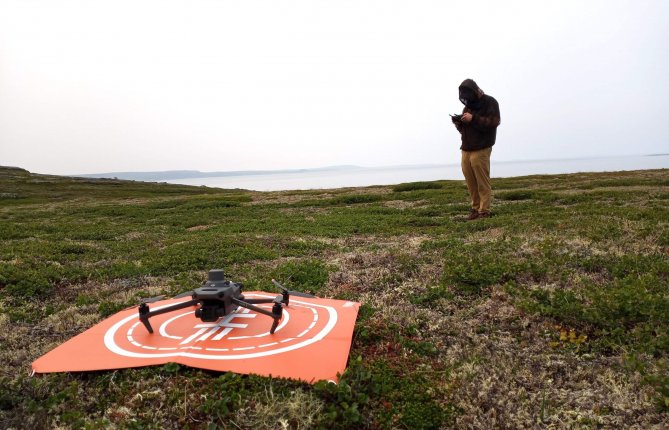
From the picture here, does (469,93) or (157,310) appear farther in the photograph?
(469,93)

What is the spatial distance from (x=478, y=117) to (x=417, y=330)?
29.6ft

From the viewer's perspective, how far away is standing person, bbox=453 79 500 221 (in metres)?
11.9

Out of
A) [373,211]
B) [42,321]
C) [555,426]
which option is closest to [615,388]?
[555,426]

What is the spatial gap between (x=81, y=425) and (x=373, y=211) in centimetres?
1553

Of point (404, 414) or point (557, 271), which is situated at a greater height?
point (557, 271)

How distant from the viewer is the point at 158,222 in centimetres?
1917

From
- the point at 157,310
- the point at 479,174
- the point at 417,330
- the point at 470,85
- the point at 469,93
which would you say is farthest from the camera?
the point at 479,174

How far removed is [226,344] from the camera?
440cm

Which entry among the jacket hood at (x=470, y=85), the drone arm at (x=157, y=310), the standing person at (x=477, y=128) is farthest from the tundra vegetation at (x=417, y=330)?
the jacket hood at (x=470, y=85)

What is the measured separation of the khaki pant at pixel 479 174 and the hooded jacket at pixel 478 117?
0.25 m

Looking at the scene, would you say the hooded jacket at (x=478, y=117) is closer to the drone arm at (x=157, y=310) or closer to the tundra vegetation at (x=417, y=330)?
the tundra vegetation at (x=417, y=330)

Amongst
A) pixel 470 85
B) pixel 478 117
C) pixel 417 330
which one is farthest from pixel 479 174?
pixel 417 330

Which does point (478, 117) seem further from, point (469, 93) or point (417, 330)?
point (417, 330)

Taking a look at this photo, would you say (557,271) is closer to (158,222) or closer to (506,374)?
(506,374)
